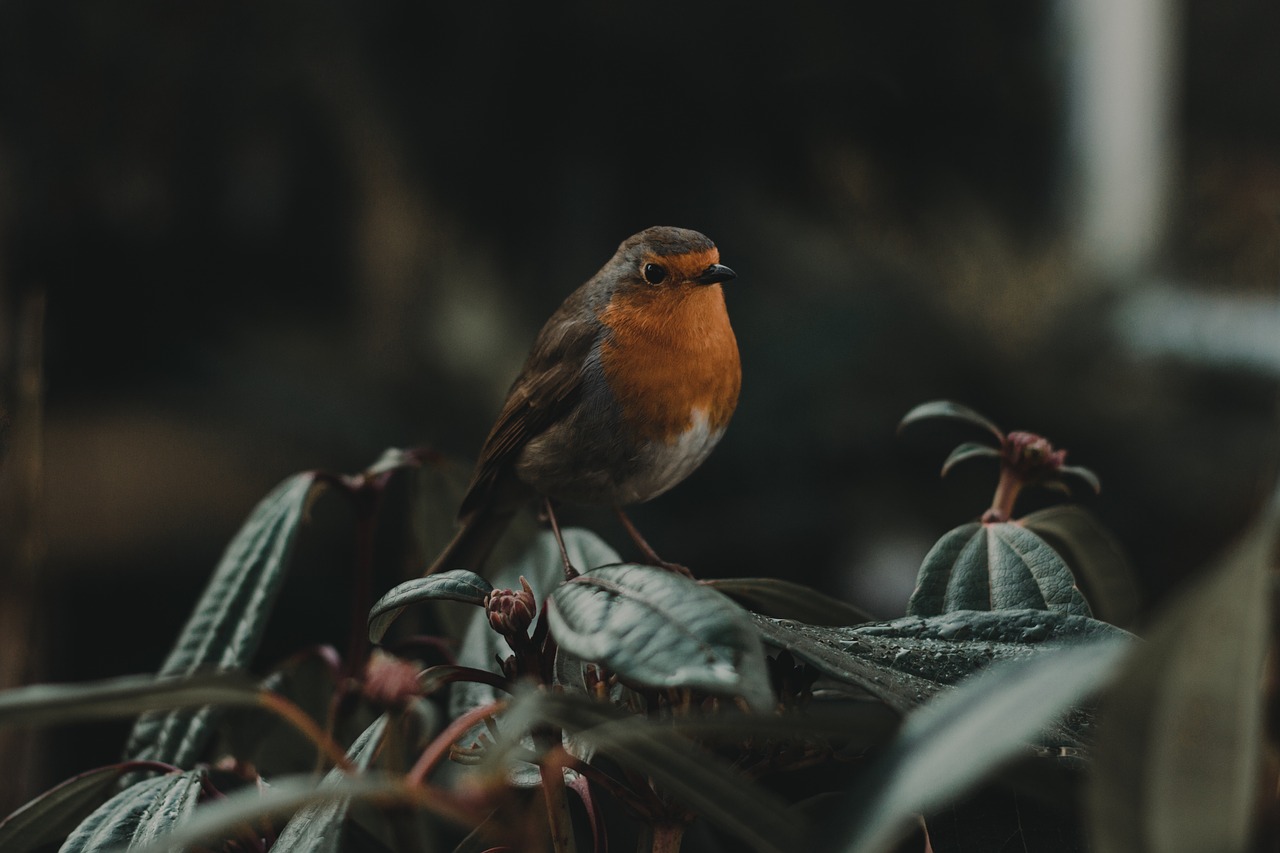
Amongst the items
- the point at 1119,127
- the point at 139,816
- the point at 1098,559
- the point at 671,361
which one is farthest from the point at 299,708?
the point at 1119,127

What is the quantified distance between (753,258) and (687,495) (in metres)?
0.52

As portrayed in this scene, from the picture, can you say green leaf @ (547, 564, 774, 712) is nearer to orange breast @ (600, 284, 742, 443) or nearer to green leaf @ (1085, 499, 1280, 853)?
green leaf @ (1085, 499, 1280, 853)

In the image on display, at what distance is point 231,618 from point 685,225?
1689mm

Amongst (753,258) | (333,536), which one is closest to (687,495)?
(753,258)

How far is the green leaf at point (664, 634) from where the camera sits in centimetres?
A: 25

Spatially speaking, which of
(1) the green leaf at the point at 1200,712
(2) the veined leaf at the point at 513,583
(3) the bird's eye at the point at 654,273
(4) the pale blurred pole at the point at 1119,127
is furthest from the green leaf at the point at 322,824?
(4) the pale blurred pole at the point at 1119,127

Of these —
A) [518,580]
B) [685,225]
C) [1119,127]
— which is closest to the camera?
[518,580]

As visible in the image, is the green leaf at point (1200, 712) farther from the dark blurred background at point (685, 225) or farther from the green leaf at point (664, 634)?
the dark blurred background at point (685, 225)

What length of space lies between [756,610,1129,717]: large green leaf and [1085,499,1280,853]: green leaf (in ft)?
0.31

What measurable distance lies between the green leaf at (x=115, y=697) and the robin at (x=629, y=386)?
1.07 ft

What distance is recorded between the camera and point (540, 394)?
2.13ft

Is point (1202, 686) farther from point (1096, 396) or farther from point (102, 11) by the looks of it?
point (102, 11)

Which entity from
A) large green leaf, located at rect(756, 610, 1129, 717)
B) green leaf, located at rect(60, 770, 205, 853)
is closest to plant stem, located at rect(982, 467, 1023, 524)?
large green leaf, located at rect(756, 610, 1129, 717)

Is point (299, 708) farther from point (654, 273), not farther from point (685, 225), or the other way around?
point (685, 225)
